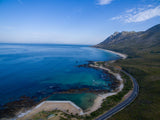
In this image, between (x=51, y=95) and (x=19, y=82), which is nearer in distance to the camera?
(x=51, y=95)

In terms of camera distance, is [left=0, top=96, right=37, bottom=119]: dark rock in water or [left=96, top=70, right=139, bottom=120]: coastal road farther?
→ [left=0, top=96, right=37, bottom=119]: dark rock in water

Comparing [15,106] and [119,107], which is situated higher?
[119,107]

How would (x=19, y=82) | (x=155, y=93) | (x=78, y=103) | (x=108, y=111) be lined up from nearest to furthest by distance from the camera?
(x=108, y=111)
(x=78, y=103)
(x=155, y=93)
(x=19, y=82)

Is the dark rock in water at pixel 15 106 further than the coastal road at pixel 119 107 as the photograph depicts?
Yes

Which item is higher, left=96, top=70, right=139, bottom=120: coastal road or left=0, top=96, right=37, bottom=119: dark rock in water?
left=96, top=70, right=139, bottom=120: coastal road

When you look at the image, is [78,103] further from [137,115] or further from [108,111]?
[137,115]

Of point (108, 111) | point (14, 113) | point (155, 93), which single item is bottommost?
point (14, 113)

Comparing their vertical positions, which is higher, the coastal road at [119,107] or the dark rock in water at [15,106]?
the coastal road at [119,107]

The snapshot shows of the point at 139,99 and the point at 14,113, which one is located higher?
the point at 139,99

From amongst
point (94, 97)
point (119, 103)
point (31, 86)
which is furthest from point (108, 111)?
point (31, 86)

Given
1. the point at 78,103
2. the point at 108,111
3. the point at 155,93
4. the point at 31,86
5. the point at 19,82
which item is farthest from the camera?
the point at 19,82

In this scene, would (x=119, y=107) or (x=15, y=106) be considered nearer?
(x=119, y=107)
